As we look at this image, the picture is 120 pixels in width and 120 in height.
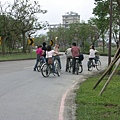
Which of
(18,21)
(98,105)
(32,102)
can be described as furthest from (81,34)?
(98,105)

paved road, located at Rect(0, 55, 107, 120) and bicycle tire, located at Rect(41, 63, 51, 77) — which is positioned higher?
bicycle tire, located at Rect(41, 63, 51, 77)

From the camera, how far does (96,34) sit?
226 feet

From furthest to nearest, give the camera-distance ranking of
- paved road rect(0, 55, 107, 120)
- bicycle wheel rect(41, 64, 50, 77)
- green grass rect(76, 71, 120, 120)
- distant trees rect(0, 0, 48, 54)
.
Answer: distant trees rect(0, 0, 48, 54) < bicycle wheel rect(41, 64, 50, 77) < paved road rect(0, 55, 107, 120) < green grass rect(76, 71, 120, 120)

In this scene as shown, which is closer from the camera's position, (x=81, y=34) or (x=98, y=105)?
(x=98, y=105)

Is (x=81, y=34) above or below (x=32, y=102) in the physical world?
above

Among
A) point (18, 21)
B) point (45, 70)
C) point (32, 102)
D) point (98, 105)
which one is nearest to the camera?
point (98, 105)

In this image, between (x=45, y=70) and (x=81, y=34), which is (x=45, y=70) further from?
(x=81, y=34)

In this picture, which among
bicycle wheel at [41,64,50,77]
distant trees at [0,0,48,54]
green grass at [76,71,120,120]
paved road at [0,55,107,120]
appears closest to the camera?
green grass at [76,71,120,120]

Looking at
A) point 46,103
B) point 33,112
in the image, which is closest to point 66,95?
point 46,103

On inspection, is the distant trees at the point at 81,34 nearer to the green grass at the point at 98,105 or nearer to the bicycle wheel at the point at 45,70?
the bicycle wheel at the point at 45,70

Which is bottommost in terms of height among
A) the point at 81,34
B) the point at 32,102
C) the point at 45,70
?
the point at 32,102

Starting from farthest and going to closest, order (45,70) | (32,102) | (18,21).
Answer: (18,21)
(45,70)
(32,102)

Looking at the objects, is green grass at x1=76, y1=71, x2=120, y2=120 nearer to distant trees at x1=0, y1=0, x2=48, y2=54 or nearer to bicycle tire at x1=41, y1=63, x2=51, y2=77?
bicycle tire at x1=41, y1=63, x2=51, y2=77

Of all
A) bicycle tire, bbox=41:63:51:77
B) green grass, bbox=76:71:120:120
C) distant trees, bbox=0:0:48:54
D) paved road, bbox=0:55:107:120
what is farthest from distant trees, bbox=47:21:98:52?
green grass, bbox=76:71:120:120
